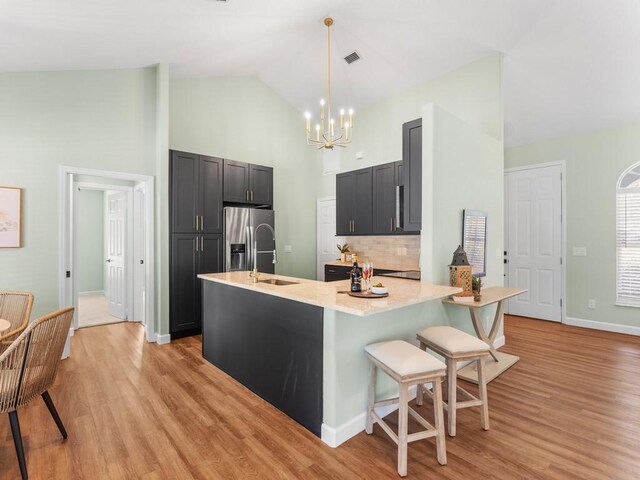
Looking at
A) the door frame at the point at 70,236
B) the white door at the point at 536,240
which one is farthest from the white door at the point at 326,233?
the door frame at the point at 70,236

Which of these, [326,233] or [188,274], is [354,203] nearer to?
[326,233]

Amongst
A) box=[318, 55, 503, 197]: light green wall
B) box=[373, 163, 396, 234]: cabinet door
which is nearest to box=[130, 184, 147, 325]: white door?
box=[318, 55, 503, 197]: light green wall

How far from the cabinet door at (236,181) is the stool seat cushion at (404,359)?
3570mm

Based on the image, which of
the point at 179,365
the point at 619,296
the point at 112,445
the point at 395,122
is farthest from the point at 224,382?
the point at 619,296

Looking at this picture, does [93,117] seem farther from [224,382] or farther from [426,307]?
[426,307]

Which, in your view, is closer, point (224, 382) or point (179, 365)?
point (224, 382)

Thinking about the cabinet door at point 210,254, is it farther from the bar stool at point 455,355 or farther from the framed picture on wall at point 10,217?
the bar stool at point 455,355

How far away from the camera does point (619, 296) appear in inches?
184

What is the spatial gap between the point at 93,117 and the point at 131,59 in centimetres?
80

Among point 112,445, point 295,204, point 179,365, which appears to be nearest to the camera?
point 112,445

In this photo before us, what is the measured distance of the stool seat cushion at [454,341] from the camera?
2.24m

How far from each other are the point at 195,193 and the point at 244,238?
940mm

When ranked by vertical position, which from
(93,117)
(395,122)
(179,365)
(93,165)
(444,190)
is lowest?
(179,365)

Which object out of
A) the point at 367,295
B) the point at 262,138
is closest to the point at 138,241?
the point at 262,138
